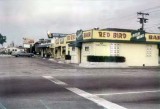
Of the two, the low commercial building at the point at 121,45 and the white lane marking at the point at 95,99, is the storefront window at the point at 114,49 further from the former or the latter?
the white lane marking at the point at 95,99

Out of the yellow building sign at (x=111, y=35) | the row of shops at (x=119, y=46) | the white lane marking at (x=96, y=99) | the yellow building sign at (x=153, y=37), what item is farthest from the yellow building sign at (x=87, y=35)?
the white lane marking at (x=96, y=99)

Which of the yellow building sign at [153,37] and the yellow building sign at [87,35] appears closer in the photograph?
the yellow building sign at [87,35]

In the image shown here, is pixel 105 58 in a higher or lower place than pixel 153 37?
lower

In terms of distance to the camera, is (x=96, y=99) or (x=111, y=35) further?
(x=111, y=35)

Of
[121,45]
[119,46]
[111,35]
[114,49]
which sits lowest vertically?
[114,49]

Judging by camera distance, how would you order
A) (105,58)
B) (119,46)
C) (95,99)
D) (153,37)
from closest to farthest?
(95,99)
(105,58)
(119,46)
(153,37)

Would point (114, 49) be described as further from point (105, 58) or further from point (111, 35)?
point (105, 58)

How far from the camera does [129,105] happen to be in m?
10.9

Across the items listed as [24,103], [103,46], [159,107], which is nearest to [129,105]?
[159,107]

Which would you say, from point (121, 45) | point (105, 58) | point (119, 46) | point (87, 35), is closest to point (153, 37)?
point (121, 45)

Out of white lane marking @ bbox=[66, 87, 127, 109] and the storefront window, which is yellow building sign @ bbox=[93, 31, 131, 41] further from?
white lane marking @ bbox=[66, 87, 127, 109]

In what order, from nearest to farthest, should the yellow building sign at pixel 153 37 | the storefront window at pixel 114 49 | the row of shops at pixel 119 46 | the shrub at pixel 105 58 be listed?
the shrub at pixel 105 58
the row of shops at pixel 119 46
the storefront window at pixel 114 49
the yellow building sign at pixel 153 37

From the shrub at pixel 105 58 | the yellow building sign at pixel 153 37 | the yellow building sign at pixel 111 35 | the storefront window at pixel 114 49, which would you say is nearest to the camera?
the shrub at pixel 105 58

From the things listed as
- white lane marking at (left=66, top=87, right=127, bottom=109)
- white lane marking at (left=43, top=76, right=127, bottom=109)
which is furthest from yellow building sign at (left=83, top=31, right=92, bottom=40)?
white lane marking at (left=66, top=87, right=127, bottom=109)
